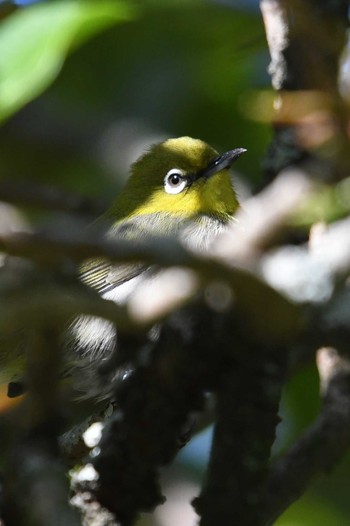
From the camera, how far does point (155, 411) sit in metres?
2.01

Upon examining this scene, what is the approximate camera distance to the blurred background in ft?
16.1

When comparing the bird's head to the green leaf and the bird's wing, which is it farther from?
the green leaf

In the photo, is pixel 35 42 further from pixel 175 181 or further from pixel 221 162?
pixel 175 181

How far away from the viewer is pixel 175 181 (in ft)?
18.7

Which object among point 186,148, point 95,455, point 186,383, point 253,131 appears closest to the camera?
point 186,383

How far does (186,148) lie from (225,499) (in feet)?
11.9

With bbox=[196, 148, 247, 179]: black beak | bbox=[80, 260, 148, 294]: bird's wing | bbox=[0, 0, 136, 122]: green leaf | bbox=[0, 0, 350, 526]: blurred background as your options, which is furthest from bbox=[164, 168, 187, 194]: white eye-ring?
bbox=[0, 0, 136, 122]: green leaf

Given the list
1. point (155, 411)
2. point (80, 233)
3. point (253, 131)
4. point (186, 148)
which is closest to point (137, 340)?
point (155, 411)

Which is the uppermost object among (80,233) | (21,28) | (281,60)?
(281,60)

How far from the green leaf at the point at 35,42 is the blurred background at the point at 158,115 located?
1.90 meters

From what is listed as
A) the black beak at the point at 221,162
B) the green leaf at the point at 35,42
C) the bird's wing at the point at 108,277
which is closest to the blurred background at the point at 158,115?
the black beak at the point at 221,162

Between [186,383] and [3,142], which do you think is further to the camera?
[3,142]

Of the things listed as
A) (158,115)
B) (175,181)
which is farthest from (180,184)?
(158,115)

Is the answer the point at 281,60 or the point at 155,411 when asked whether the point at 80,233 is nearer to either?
the point at 155,411
